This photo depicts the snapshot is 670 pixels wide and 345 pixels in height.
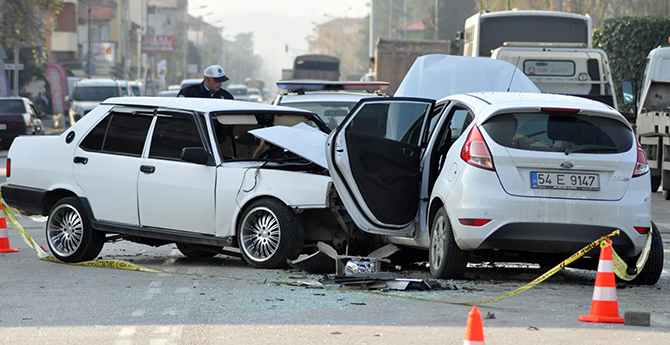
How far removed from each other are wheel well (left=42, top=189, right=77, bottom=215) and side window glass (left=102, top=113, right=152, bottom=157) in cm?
62

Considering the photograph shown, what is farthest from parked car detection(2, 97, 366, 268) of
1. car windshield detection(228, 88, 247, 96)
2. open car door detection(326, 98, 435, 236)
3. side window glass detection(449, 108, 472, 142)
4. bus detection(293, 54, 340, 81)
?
bus detection(293, 54, 340, 81)

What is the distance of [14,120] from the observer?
29.8m

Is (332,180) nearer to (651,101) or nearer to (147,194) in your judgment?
(147,194)

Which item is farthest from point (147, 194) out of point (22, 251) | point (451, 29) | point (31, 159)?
point (451, 29)

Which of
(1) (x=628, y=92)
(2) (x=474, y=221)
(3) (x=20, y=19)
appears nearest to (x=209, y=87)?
(2) (x=474, y=221)

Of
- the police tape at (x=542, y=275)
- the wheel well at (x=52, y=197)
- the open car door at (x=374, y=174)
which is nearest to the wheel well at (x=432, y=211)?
the open car door at (x=374, y=174)

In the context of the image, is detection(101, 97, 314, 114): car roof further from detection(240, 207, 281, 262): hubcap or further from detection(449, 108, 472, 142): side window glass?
detection(449, 108, 472, 142): side window glass

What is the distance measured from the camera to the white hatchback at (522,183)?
758cm

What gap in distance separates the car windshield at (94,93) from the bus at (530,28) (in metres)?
17.3

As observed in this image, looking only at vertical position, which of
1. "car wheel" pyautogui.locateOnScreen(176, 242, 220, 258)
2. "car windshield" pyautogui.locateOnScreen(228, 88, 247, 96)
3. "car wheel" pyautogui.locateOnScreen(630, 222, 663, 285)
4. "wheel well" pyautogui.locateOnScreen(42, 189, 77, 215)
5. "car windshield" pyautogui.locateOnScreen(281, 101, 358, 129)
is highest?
"car windshield" pyautogui.locateOnScreen(281, 101, 358, 129)

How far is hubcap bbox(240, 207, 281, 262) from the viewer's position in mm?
8625

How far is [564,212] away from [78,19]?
3141 inches

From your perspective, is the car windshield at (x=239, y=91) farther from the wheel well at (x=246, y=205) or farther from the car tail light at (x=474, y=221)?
the car tail light at (x=474, y=221)

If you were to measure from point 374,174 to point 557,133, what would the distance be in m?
1.52
